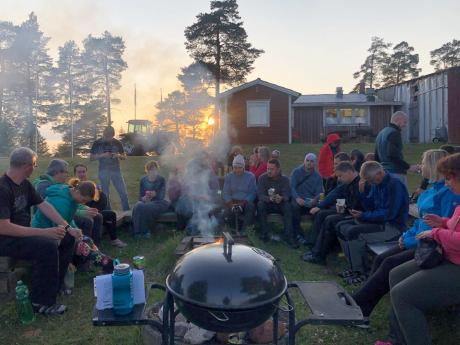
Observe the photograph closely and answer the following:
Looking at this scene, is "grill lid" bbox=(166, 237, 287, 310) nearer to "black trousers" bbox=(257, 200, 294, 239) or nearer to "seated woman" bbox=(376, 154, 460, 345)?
"seated woman" bbox=(376, 154, 460, 345)

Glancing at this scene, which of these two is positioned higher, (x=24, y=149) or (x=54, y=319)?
(x=24, y=149)

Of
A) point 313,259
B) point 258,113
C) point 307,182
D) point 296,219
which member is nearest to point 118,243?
point 296,219

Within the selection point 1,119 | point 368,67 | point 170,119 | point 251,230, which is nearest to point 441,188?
point 251,230

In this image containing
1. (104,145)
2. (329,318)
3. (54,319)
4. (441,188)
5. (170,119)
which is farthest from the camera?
(170,119)

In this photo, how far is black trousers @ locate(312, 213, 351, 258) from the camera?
5.37 meters

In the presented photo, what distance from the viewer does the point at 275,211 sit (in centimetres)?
664

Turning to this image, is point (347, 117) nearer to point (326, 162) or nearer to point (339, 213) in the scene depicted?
point (326, 162)

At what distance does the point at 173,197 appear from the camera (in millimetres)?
7145

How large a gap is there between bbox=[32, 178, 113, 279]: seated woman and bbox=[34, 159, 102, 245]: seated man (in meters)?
0.41

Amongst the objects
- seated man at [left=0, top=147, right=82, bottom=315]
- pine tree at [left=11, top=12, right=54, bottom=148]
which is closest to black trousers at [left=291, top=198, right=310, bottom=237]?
seated man at [left=0, top=147, right=82, bottom=315]

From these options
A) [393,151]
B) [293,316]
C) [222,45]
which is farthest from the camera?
[222,45]

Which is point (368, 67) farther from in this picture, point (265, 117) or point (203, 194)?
point (203, 194)

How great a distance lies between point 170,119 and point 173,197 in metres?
14.4

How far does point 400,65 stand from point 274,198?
43.5 meters
